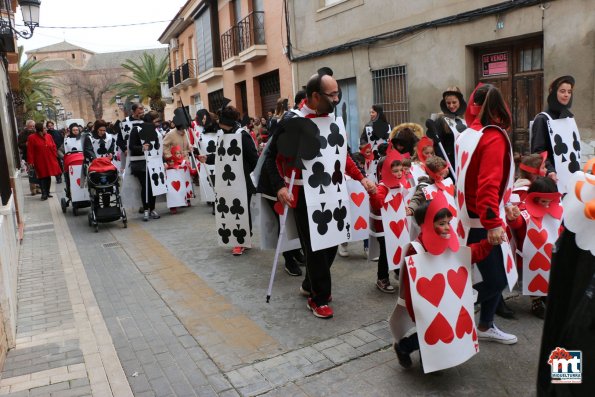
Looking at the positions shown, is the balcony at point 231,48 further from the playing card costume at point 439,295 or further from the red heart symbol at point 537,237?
→ the playing card costume at point 439,295

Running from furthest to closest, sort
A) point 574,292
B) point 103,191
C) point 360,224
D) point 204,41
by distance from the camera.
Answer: point 204,41 → point 103,191 → point 360,224 → point 574,292

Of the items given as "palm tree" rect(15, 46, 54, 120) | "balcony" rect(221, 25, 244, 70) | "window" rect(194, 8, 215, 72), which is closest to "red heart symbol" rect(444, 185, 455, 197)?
"balcony" rect(221, 25, 244, 70)

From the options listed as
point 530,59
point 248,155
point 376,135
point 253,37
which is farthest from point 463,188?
point 253,37

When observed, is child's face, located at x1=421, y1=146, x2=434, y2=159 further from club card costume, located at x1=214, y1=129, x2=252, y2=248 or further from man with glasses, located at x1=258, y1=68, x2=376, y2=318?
club card costume, located at x1=214, y1=129, x2=252, y2=248

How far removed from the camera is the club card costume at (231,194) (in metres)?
6.45

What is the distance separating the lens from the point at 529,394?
3.17m

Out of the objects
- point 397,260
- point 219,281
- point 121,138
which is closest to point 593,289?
point 397,260

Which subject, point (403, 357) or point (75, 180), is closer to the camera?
point (403, 357)

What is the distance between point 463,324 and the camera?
3266 millimetres

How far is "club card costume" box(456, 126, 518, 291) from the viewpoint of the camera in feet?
11.6

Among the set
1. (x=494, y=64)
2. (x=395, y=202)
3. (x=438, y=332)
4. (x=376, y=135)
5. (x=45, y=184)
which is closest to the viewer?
(x=438, y=332)

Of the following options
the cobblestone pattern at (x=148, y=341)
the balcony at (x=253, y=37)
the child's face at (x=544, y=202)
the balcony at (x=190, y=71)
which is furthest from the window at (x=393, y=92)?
the balcony at (x=190, y=71)

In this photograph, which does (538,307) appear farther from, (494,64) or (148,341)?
(494,64)

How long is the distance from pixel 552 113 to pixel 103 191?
22.1 feet
